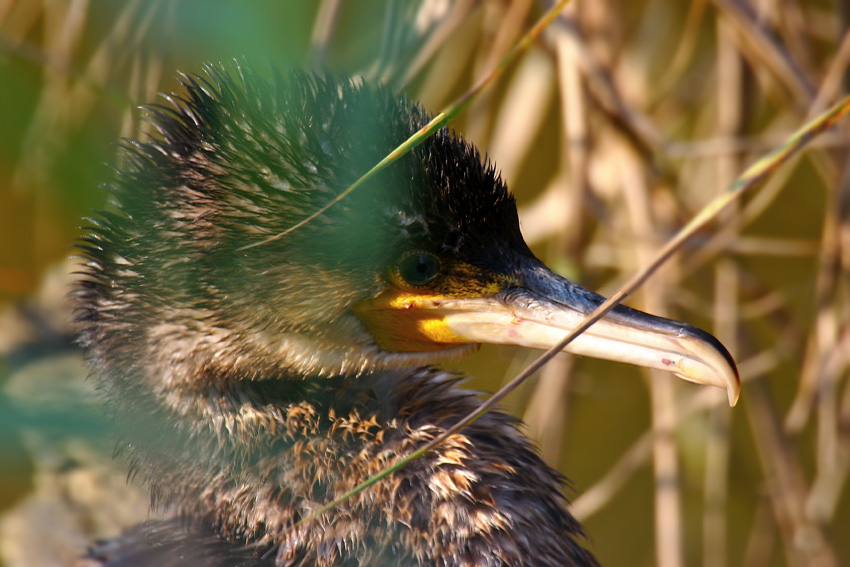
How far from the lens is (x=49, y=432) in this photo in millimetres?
824

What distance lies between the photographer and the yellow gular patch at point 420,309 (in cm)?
144

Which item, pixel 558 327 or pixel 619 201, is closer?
pixel 558 327

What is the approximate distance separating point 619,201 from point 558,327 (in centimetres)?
141

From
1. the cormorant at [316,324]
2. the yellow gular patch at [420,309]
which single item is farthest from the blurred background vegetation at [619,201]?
the yellow gular patch at [420,309]

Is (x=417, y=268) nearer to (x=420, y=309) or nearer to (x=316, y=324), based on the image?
(x=420, y=309)

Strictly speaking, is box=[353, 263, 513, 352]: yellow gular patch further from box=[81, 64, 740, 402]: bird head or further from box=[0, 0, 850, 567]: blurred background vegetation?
box=[0, 0, 850, 567]: blurred background vegetation

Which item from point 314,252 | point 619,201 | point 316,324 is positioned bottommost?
point 316,324

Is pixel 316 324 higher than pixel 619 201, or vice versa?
pixel 619 201

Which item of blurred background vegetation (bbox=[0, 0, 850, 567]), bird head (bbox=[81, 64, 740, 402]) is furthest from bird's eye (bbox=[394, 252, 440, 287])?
blurred background vegetation (bbox=[0, 0, 850, 567])

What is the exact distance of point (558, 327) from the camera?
137 centimetres

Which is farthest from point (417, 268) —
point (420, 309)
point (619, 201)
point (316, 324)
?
point (619, 201)

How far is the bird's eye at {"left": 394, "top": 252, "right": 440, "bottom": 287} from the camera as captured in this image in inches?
55.6

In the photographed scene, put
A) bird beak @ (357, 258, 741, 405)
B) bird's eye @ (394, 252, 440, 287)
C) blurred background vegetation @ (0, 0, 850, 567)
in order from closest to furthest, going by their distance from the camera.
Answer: bird beak @ (357, 258, 741, 405) < bird's eye @ (394, 252, 440, 287) < blurred background vegetation @ (0, 0, 850, 567)

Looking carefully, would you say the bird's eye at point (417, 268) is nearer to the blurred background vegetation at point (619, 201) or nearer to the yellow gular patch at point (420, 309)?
the yellow gular patch at point (420, 309)
